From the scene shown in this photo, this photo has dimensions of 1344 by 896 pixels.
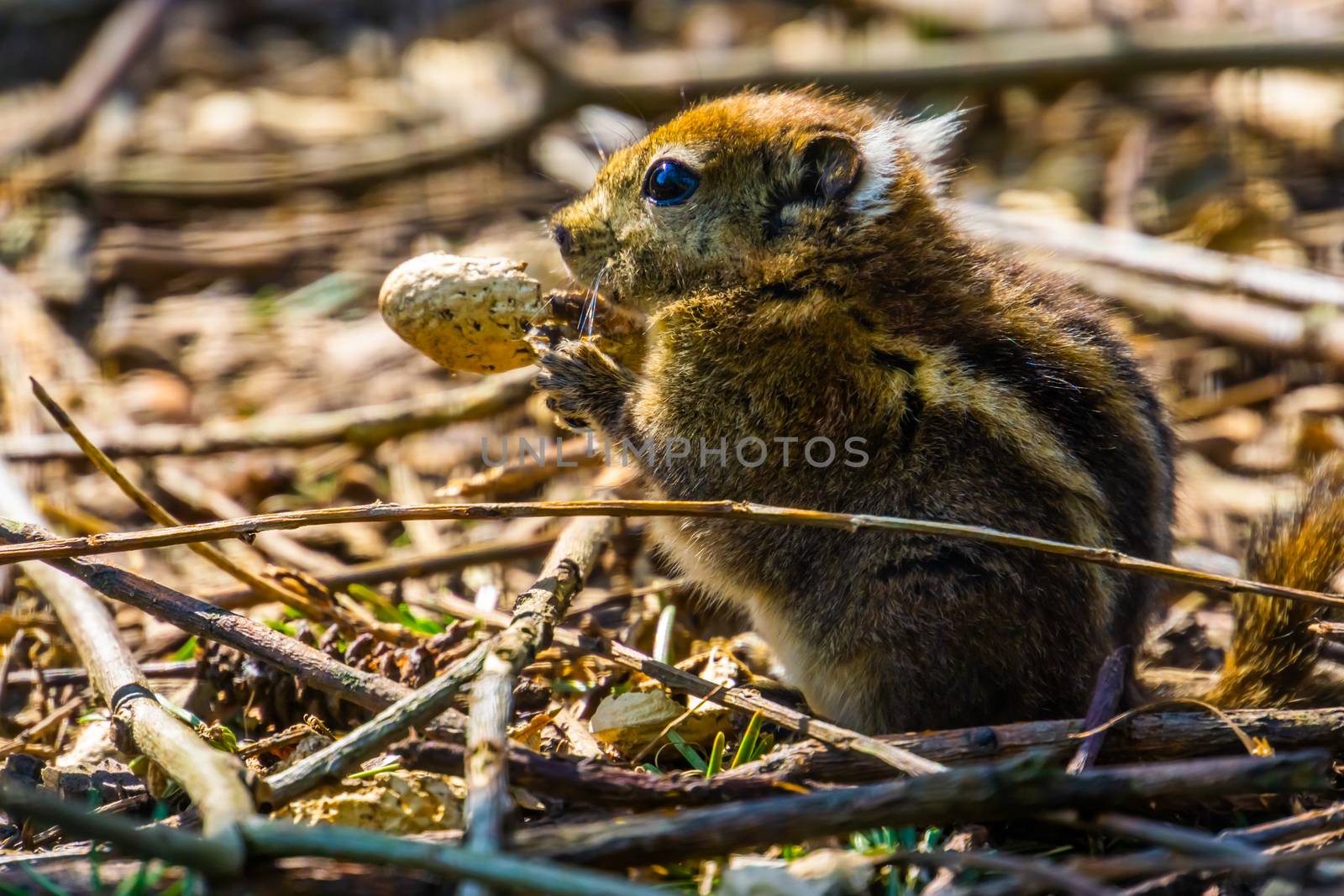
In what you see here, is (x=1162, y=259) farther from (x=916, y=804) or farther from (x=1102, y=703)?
(x=916, y=804)

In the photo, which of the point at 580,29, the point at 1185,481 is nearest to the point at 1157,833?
the point at 1185,481

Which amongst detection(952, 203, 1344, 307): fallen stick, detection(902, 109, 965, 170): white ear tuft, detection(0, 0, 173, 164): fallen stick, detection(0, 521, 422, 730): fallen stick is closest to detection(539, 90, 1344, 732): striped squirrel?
detection(902, 109, 965, 170): white ear tuft

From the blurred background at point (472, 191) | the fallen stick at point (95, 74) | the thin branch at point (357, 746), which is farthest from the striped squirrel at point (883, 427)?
the fallen stick at point (95, 74)

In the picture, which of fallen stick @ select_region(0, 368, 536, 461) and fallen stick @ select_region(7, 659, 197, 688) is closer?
fallen stick @ select_region(7, 659, 197, 688)

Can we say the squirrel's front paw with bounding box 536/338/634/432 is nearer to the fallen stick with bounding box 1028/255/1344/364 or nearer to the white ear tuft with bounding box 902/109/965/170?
the white ear tuft with bounding box 902/109/965/170

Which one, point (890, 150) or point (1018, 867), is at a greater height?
point (890, 150)

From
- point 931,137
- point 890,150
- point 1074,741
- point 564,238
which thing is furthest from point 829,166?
point 1074,741

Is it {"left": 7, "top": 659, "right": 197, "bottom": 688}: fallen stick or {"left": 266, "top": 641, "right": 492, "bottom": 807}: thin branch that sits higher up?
{"left": 266, "top": 641, "right": 492, "bottom": 807}: thin branch
